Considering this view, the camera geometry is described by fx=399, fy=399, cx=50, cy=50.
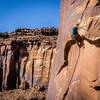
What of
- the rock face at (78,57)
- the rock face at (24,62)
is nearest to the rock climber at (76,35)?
the rock face at (78,57)

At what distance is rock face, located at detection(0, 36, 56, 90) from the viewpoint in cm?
7775

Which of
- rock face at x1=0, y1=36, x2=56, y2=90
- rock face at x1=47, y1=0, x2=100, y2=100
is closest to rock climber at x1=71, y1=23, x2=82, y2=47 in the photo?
rock face at x1=47, y1=0, x2=100, y2=100

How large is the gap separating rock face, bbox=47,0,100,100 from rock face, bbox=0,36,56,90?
204 ft

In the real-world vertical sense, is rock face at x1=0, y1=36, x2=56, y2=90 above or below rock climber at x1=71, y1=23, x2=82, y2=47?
below

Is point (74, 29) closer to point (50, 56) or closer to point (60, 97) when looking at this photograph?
point (60, 97)

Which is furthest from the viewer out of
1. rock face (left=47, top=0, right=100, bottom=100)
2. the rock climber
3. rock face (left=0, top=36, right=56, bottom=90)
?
rock face (left=0, top=36, right=56, bottom=90)

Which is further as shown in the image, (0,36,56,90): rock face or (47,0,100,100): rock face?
(0,36,56,90): rock face

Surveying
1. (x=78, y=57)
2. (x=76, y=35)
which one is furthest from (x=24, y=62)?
(x=76, y=35)

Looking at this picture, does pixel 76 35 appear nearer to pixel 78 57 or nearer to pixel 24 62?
pixel 78 57

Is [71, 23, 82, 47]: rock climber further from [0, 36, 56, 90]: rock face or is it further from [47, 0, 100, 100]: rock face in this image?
[0, 36, 56, 90]: rock face

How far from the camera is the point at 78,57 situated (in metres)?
12.9

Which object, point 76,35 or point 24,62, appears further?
point 24,62

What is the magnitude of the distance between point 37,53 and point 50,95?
218 ft

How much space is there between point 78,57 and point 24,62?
70.8m
